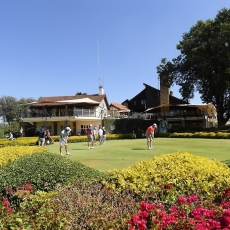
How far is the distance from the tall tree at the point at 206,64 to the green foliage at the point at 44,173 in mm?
32186

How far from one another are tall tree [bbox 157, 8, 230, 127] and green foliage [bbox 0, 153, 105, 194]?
106 feet

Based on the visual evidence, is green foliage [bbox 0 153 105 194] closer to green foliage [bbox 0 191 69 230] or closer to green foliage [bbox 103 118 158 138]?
green foliage [bbox 0 191 69 230]

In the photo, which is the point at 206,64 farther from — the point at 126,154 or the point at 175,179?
the point at 175,179

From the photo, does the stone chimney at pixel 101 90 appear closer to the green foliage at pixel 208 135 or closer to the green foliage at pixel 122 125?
the green foliage at pixel 122 125

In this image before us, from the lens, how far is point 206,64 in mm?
37625

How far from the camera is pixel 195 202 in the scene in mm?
4230

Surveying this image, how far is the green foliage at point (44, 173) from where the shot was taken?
20.3 ft

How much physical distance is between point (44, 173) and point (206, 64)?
116ft

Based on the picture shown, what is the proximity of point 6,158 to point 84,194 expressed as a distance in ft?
17.8

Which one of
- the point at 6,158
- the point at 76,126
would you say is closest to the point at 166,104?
the point at 76,126

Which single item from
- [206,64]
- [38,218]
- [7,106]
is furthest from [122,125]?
[7,106]

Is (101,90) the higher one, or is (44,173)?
(101,90)

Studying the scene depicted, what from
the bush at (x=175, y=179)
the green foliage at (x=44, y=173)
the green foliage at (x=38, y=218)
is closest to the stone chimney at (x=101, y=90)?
the green foliage at (x=44, y=173)

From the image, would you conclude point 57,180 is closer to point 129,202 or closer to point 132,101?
point 129,202
